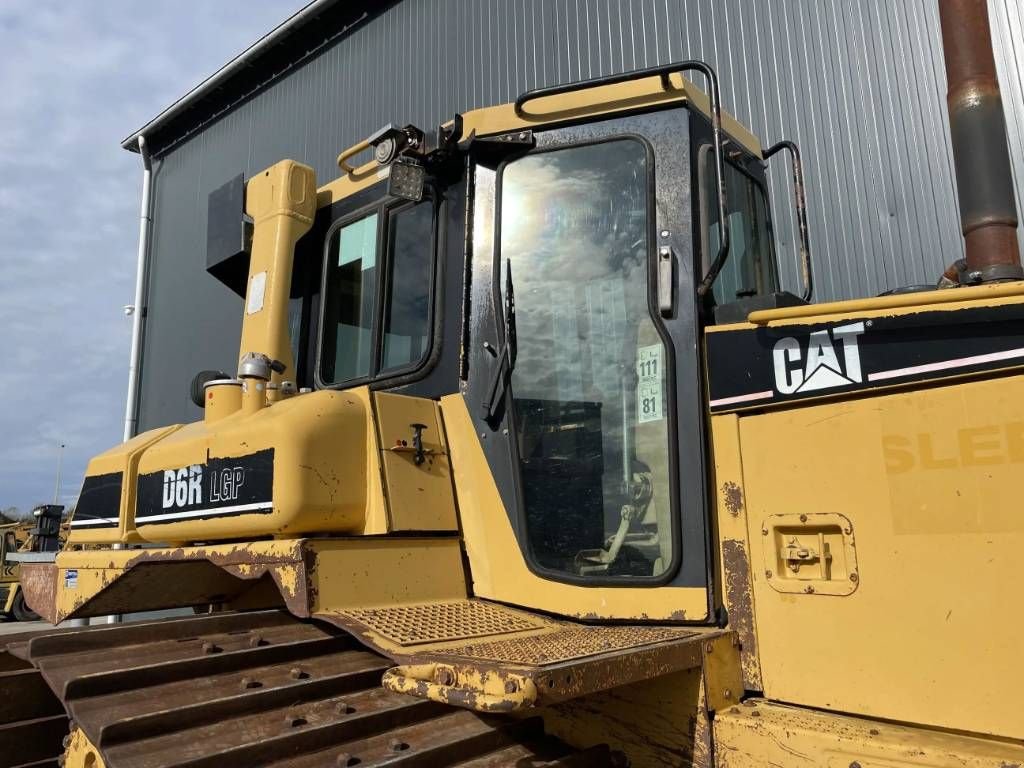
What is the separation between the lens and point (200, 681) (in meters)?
2.30

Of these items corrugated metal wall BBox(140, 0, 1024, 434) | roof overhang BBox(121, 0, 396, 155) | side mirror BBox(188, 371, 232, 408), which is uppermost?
roof overhang BBox(121, 0, 396, 155)

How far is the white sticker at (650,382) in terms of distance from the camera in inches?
102

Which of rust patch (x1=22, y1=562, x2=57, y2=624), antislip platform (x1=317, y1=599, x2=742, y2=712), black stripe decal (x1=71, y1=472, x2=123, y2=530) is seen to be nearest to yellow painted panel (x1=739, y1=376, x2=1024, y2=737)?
antislip platform (x1=317, y1=599, x2=742, y2=712)

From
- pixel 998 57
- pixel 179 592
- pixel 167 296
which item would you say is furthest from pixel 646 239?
pixel 167 296

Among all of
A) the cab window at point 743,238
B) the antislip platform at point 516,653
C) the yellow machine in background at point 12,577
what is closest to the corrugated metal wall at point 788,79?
the cab window at point 743,238

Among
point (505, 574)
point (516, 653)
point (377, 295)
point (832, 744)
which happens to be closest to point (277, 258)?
point (377, 295)

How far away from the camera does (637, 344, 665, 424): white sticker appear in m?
2.60

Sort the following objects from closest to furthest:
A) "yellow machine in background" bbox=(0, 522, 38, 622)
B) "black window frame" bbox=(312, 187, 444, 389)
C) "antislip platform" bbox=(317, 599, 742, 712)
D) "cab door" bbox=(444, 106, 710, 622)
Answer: "antislip platform" bbox=(317, 599, 742, 712) → "cab door" bbox=(444, 106, 710, 622) → "black window frame" bbox=(312, 187, 444, 389) → "yellow machine in background" bbox=(0, 522, 38, 622)

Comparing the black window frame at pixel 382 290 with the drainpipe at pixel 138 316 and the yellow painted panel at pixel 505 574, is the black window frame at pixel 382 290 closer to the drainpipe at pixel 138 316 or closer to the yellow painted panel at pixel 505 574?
the yellow painted panel at pixel 505 574

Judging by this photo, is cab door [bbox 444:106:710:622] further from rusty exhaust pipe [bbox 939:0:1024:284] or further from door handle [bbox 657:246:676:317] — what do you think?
rusty exhaust pipe [bbox 939:0:1024:284]

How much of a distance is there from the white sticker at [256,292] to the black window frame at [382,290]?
0.25 metres

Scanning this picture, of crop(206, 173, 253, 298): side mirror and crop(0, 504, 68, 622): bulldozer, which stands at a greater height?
crop(206, 173, 253, 298): side mirror

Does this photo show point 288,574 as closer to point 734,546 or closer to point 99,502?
point 734,546

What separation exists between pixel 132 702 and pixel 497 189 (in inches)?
79.3
